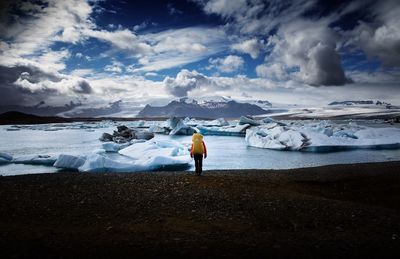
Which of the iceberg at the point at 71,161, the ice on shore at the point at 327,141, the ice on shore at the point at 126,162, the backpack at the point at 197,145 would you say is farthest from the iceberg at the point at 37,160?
the ice on shore at the point at 327,141

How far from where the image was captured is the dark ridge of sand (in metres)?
3.74

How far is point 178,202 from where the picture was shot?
5.82 meters

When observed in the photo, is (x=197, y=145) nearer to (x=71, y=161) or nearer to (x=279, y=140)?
(x=71, y=161)

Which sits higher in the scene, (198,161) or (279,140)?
(198,161)

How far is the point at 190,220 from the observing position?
195 inches

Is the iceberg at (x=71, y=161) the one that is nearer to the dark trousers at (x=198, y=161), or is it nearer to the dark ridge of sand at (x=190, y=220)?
the dark ridge of sand at (x=190, y=220)

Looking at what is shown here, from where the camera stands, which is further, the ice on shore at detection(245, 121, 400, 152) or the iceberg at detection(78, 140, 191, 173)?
the ice on shore at detection(245, 121, 400, 152)

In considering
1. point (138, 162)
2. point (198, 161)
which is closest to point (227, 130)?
point (138, 162)

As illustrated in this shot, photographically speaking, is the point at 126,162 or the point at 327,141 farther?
the point at 327,141

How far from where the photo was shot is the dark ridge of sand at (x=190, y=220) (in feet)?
12.3

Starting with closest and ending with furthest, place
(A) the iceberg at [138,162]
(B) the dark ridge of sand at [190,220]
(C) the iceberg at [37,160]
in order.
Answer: (B) the dark ridge of sand at [190,220], (A) the iceberg at [138,162], (C) the iceberg at [37,160]

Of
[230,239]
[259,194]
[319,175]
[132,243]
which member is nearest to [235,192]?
[259,194]

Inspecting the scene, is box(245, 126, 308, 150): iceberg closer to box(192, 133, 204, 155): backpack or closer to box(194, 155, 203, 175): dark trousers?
box(194, 155, 203, 175): dark trousers

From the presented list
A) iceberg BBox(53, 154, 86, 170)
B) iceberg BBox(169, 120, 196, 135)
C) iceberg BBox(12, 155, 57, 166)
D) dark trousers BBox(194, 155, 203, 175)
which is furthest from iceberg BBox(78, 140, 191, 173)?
iceberg BBox(169, 120, 196, 135)
